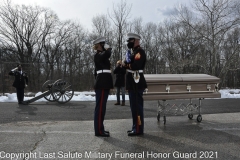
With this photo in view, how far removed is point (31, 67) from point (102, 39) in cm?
1224

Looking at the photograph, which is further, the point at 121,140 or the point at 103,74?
the point at 103,74

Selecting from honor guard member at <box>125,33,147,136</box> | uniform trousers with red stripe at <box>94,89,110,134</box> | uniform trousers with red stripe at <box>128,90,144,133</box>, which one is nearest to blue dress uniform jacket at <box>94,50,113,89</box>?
uniform trousers with red stripe at <box>94,89,110,134</box>

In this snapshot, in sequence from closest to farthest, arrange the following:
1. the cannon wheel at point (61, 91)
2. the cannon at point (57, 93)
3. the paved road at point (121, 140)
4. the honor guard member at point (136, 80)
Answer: the paved road at point (121, 140), the honor guard member at point (136, 80), the cannon at point (57, 93), the cannon wheel at point (61, 91)

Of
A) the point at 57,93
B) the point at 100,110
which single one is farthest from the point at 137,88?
the point at 57,93

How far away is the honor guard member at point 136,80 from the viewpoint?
185 inches

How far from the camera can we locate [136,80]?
466 cm

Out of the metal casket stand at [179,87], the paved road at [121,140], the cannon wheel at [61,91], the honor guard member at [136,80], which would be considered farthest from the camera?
the cannon wheel at [61,91]

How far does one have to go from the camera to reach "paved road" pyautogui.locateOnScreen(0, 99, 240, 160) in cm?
374

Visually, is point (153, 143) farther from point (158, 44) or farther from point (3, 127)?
point (158, 44)

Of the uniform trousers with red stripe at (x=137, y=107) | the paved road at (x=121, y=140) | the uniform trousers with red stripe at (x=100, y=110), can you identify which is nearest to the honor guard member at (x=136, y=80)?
the uniform trousers with red stripe at (x=137, y=107)

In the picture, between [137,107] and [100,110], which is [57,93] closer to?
[100,110]

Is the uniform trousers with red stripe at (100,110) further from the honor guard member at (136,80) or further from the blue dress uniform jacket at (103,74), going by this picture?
the honor guard member at (136,80)

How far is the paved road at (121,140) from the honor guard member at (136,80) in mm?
293

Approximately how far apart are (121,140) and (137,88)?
1.05 meters
